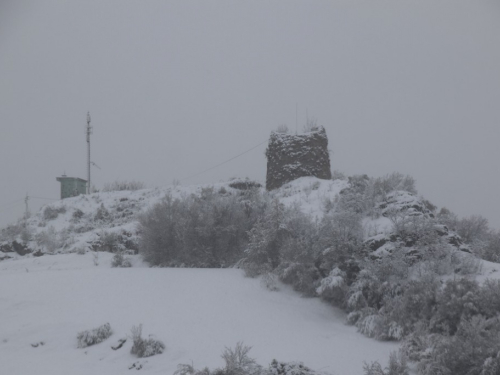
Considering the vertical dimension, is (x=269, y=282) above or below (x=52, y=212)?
below

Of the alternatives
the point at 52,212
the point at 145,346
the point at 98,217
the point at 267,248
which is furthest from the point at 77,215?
the point at 145,346

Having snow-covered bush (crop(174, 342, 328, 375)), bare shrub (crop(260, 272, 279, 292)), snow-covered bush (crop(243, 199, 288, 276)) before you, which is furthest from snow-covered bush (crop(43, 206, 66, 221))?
snow-covered bush (crop(174, 342, 328, 375))

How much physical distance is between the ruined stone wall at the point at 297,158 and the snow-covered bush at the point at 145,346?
10507 mm

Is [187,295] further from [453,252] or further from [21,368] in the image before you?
[453,252]

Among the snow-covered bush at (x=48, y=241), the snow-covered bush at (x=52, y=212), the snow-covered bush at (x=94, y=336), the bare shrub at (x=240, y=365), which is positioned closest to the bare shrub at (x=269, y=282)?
the snow-covered bush at (x=94, y=336)

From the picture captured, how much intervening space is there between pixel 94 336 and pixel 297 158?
36.2 ft

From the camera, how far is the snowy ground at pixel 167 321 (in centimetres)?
668

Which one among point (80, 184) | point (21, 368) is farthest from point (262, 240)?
point (80, 184)

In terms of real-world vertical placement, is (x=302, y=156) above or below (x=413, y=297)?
above

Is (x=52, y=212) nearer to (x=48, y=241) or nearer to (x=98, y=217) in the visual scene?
(x=98, y=217)

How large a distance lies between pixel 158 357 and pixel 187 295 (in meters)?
2.30

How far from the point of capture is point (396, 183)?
464 inches

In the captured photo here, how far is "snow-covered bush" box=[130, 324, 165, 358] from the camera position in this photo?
22.2 ft

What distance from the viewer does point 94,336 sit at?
7418 mm
